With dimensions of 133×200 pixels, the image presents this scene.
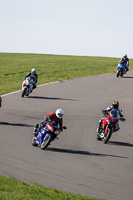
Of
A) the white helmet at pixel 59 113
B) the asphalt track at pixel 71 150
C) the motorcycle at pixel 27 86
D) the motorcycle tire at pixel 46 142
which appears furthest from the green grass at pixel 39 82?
the white helmet at pixel 59 113

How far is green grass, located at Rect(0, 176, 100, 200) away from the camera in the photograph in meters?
9.03

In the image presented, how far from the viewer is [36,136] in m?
15.5

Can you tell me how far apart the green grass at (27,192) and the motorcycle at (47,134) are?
13.8 ft

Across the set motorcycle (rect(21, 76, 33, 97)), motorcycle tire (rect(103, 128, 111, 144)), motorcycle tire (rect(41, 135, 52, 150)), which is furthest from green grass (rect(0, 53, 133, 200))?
motorcycle tire (rect(103, 128, 111, 144))

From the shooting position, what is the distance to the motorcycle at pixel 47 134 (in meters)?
14.7

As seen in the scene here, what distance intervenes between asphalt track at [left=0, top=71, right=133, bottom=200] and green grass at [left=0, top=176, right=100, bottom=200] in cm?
69

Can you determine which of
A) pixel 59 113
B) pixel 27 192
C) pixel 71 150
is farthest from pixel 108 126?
pixel 27 192

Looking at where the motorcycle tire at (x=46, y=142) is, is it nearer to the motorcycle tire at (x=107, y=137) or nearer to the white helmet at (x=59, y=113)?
the white helmet at (x=59, y=113)

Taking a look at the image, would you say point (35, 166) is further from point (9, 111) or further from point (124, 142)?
point (9, 111)

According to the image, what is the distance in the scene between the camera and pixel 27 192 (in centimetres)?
952

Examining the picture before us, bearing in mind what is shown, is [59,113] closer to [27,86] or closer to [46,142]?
[46,142]

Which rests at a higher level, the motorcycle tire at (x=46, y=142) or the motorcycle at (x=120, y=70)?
the motorcycle at (x=120, y=70)

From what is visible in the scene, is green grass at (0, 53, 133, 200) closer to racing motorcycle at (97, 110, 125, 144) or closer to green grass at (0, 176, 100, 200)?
green grass at (0, 176, 100, 200)

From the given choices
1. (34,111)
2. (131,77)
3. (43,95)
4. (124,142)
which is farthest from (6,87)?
(124,142)
